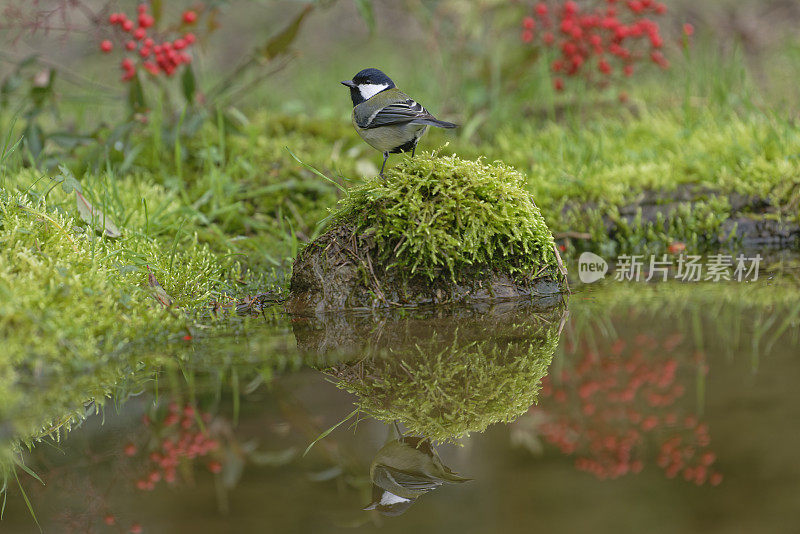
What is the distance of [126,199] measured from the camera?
4332 millimetres

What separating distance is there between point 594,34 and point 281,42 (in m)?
2.73

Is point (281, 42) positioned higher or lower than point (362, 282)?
higher

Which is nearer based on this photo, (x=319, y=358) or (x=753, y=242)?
(x=319, y=358)

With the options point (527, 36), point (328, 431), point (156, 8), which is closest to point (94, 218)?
point (156, 8)

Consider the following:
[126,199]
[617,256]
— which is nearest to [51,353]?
[126,199]

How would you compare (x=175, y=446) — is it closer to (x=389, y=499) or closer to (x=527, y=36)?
(x=389, y=499)

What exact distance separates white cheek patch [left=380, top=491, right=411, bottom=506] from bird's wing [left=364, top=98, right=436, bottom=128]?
6.70 ft

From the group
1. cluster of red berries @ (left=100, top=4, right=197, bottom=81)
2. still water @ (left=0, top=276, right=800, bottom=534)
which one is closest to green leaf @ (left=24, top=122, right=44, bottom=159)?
cluster of red berries @ (left=100, top=4, right=197, bottom=81)

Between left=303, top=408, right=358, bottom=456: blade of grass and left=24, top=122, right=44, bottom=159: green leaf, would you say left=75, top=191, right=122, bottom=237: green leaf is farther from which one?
left=303, top=408, right=358, bottom=456: blade of grass

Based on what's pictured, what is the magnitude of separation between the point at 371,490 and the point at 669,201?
351 cm

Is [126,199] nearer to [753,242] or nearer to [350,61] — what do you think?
[753,242]

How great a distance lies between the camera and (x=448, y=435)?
2035 millimetres

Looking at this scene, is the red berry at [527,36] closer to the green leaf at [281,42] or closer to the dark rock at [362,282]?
the green leaf at [281,42]

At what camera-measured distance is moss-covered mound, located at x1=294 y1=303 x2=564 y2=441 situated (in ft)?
7.13
